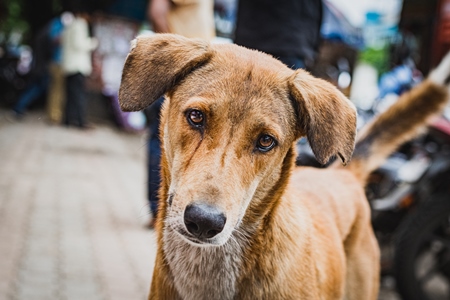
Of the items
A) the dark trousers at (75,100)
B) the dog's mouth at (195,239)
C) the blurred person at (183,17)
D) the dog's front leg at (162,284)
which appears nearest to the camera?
the dog's mouth at (195,239)

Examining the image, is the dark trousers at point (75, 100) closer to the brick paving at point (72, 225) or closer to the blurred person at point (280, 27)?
the brick paving at point (72, 225)

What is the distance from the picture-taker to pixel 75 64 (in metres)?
13.7

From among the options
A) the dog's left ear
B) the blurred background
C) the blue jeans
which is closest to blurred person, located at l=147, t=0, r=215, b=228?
the blurred background

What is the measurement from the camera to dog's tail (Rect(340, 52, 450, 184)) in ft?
13.0

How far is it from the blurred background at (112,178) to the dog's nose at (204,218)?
1.33 meters

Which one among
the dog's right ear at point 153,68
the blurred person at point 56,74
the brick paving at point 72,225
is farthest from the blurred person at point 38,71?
the dog's right ear at point 153,68

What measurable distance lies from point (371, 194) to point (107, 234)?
8.63 feet

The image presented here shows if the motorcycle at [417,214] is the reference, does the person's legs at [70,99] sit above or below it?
below

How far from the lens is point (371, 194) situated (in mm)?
5215

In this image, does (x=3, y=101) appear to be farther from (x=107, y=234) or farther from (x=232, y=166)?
(x=232, y=166)

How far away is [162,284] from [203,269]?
205 millimetres

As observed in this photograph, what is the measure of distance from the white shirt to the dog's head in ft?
37.5

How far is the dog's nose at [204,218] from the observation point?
223cm

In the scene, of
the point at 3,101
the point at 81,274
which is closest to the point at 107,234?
the point at 81,274
